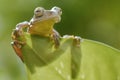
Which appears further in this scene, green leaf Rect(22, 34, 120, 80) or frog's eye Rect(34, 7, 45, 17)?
frog's eye Rect(34, 7, 45, 17)

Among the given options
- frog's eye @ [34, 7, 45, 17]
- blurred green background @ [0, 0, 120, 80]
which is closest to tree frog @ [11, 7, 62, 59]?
frog's eye @ [34, 7, 45, 17]

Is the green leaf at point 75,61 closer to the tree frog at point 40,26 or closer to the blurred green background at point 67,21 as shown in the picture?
the tree frog at point 40,26

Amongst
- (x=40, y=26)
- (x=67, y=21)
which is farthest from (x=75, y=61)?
(x=67, y=21)

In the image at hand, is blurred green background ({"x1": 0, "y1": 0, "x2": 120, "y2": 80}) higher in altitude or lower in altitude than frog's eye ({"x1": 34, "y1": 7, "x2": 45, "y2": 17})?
lower

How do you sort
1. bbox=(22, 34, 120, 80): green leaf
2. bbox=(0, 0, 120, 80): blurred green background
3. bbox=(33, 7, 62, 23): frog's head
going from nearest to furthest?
bbox=(22, 34, 120, 80): green leaf
bbox=(33, 7, 62, 23): frog's head
bbox=(0, 0, 120, 80): blurred green background

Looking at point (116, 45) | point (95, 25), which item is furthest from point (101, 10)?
point (116, 45)

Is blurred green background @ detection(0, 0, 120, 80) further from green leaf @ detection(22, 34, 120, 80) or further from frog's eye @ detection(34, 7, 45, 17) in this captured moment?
green leaf @ detection(22, 34, 120, 80)

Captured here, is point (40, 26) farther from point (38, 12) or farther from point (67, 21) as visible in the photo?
point (67, 21)
